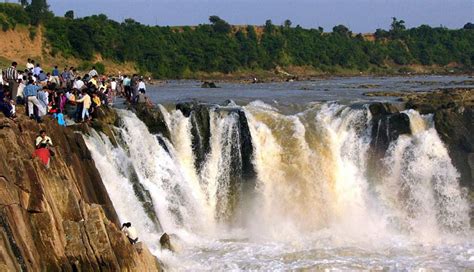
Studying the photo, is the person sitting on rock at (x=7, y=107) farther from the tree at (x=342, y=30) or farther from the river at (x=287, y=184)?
the tree at (x=342, y=30)

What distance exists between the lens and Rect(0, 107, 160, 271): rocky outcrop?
13562mm

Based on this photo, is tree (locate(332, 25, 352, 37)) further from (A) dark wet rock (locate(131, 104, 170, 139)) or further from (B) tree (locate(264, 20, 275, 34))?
(A) dark wet rock (locate(131, 104, 170, 139))

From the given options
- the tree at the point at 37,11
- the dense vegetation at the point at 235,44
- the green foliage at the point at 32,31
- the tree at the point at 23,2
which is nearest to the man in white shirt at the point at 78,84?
the dense vegetation at the point at 235,44

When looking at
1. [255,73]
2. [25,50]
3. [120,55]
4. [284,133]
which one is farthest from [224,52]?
[284,133]

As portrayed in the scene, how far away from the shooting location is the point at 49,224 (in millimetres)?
14289

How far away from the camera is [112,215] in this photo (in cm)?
1759

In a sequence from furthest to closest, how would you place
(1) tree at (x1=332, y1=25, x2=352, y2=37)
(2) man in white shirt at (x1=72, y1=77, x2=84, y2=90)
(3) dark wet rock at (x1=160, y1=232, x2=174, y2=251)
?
(1) tree at (x1=332, y1=25, x2=352, y2=37) → (2) man in white shirt at (x1=72, y1=77, x2=84, y2=90) → (3) dark wet rock at (x1=160, y1=232, x2=174, y2=251)

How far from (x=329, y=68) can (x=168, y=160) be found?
79700 millimetres

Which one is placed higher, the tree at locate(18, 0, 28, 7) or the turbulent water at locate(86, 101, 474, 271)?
the tree at locate(18, 0, 28, 7)

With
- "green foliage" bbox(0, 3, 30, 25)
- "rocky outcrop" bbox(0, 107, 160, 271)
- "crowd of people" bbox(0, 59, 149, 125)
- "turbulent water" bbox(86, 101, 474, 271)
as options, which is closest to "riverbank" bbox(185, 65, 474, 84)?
"green foliage" bbox(0, 3, 30, 25)

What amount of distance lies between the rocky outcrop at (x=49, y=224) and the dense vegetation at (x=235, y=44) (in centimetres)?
5890

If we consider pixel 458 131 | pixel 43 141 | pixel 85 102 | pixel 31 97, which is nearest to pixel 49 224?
pixel 43 141

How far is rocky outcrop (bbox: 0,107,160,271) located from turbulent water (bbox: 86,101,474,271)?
404 centimetres

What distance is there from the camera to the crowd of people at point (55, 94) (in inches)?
750
